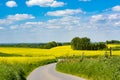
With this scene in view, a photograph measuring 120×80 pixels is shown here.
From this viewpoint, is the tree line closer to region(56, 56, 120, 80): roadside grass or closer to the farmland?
the farmland

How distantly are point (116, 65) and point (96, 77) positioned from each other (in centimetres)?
346

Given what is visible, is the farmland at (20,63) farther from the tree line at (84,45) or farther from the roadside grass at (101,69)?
the tree line at (84,45)

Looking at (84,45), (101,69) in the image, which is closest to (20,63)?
(101,69)

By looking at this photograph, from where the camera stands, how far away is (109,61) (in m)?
26.8

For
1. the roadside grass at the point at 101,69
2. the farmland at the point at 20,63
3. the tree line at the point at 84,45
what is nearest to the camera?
the farmland at the point at 20,63

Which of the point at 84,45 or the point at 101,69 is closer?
the point at 101,69

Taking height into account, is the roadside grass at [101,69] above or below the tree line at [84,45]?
below

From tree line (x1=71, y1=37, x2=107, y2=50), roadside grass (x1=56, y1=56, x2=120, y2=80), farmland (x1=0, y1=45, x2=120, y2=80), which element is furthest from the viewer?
tree line (x1=71, y1=37, x2=107, y2=50)

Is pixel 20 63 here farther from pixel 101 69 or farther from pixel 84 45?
pixel 84 45

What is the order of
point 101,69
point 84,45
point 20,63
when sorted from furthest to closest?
point 84,45 → point 20,63 → point 101,69

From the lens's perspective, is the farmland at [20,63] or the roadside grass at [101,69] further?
the roadside grass at [101,69]

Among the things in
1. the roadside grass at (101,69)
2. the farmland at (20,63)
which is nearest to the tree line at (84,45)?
the farmland at (20,63)

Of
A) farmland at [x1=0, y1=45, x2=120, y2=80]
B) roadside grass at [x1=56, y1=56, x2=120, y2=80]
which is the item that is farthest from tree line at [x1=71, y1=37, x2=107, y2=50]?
roadside grass at [x1=56, y1=56, x2=120, y2=80]

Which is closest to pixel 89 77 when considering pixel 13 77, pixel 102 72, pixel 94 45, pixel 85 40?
pixel 102 72
